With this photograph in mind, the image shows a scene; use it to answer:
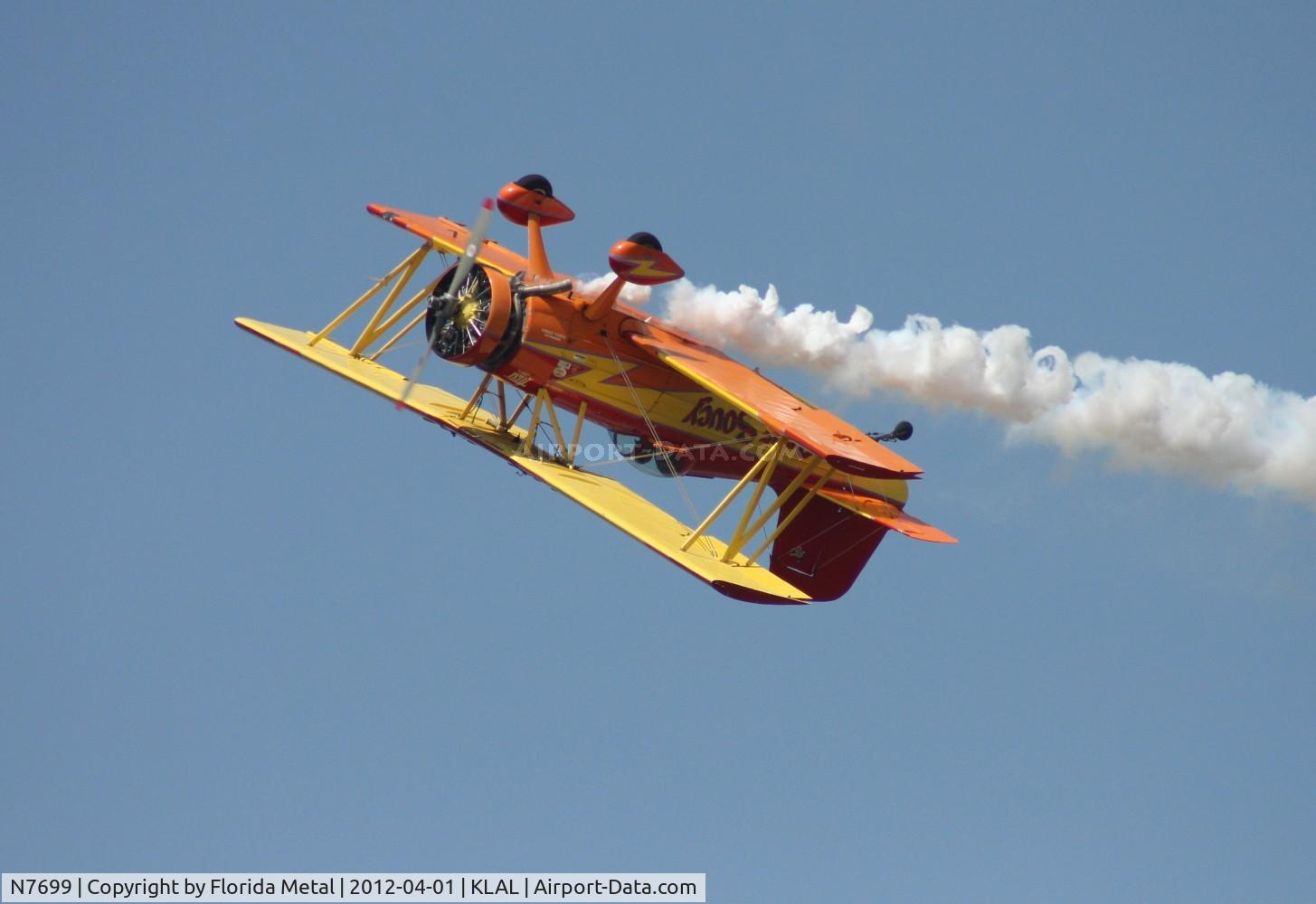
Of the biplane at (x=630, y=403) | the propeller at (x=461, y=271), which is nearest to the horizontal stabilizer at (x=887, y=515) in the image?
the biplane at (x=630, y=403)

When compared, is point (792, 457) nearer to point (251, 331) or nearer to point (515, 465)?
point (515, 465)

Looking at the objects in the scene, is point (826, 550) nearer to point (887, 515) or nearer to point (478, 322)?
point (887, 515)

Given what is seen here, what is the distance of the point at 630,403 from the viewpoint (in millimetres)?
36750

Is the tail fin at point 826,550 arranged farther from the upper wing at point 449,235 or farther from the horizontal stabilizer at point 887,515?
the upper wing at point 449,235

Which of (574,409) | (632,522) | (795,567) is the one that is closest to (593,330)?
(574,409)

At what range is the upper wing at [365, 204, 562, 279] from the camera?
122 feet

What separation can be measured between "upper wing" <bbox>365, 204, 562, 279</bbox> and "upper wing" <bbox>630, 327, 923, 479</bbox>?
8.62 feet

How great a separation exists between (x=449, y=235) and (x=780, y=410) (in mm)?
7774

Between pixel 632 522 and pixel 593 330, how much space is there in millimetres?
4176

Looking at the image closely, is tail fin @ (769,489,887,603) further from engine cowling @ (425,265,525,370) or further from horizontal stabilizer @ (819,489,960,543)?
engine cowling @ (425,265,525,370)

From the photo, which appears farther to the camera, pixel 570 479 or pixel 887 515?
pixel 887 515

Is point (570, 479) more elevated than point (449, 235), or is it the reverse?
Result: point (449, 235)

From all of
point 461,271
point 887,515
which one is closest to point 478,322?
point 461,271

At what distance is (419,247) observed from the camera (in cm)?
3934
